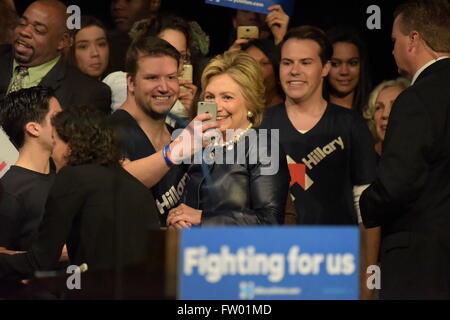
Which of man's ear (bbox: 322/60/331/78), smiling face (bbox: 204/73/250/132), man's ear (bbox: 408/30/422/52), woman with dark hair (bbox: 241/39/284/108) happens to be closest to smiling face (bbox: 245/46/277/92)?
woman with dark hair (bbox: 241/39/284/108)

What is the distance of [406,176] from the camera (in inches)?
142

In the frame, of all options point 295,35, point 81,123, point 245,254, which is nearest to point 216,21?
point 295,35

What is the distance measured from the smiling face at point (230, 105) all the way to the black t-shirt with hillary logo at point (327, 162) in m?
0.30

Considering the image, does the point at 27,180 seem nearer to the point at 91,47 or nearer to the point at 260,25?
the point at 91,47

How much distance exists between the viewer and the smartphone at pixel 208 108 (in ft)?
12.8

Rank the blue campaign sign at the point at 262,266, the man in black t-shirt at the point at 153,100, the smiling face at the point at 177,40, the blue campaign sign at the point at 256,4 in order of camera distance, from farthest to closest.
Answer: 1. the blue campaign sign at the point at 256,4
2. the smiling face at the point at 177,40
3. the man in black t-shirt at the point at 153,100
4. the blue campaign sign at the point at 262,266

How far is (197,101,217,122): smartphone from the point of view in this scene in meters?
3.89

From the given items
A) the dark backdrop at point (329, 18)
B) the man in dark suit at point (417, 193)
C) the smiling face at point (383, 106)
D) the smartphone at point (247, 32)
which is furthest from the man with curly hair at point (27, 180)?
the smiling face at point (383, 106)

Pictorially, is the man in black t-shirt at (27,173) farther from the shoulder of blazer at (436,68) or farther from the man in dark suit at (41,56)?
the shoulder of blazer at (436,68)

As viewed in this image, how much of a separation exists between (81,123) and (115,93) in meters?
0.37

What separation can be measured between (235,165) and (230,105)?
26cm

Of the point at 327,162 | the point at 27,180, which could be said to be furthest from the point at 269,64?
the point at 27,180

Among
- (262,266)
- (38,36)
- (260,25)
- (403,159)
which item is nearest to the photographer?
(403,159)

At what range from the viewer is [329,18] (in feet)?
14.6
